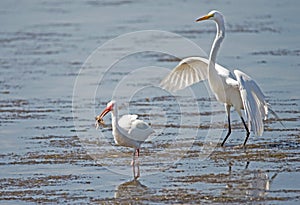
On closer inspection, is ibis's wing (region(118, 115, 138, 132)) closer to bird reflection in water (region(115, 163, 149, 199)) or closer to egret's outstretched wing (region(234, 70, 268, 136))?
bird reflection in water (region(115, 163, 149, 199))

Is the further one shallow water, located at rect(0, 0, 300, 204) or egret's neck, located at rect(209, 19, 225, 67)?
egret's neck, located at rect(209, 19, 225, 67)

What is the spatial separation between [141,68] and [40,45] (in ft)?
15.0

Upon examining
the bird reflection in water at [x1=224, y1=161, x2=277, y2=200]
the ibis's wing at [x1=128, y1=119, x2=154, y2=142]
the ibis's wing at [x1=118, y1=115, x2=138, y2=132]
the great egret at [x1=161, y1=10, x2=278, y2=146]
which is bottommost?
the bird reflection in water at [x1=224, y1=161, x2=277, y2=200]

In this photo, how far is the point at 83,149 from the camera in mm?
11523

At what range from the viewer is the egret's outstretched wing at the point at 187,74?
13.3 m

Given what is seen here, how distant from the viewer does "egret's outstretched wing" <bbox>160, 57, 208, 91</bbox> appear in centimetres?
1330

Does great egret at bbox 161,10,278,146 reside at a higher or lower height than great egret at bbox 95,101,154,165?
higher

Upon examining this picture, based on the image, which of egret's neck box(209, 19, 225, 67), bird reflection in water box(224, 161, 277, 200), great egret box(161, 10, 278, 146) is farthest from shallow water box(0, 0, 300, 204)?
egret's neck box(209, 19, 225, 67)

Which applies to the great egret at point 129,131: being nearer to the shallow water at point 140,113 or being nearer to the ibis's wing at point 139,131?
the ibis's wing at point 139,131

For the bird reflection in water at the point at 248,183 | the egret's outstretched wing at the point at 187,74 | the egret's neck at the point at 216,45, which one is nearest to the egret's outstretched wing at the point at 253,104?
the egret's neck at the point at 216,45

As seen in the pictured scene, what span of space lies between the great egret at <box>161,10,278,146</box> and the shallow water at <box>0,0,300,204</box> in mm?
419

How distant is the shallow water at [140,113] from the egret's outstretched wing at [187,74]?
47cm

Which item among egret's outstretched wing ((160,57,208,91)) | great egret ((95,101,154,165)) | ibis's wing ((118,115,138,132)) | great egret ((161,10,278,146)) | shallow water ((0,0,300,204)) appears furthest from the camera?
egret's outstretched wing ((160,57,208,91))

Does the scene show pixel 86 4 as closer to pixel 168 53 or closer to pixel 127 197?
pixel 168 53
